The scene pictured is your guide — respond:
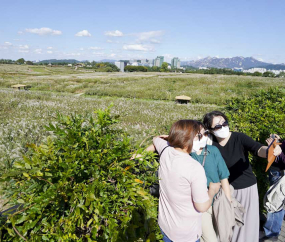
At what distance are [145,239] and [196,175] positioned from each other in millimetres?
807

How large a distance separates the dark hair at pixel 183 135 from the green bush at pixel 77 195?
328 mm

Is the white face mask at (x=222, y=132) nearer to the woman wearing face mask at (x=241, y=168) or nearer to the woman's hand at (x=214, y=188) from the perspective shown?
the woman wearing face mask at (x=241, y=168)

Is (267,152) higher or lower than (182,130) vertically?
lower

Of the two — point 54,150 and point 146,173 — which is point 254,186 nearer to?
point 146,173

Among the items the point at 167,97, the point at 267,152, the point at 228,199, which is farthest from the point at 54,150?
the point at 167,97

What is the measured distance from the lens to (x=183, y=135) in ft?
6.45

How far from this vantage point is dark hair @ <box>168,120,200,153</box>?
1965mm

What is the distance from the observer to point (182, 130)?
1979 mm

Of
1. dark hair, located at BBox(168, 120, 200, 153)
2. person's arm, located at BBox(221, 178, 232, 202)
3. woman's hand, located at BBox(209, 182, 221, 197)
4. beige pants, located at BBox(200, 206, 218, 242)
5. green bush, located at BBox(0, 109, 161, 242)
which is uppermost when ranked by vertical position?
dark hair, located at BBox(168, 120, 200, 153)

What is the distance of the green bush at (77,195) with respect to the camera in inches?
59.0

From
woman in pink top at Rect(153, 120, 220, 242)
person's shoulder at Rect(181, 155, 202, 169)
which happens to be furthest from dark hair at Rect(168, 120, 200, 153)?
person's shoulder at Rect(181, 155, 202, 169)

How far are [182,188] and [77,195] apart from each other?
90cm

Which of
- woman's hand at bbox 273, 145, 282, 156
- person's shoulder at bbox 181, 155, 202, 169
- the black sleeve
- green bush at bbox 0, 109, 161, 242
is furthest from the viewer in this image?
the black sleeve

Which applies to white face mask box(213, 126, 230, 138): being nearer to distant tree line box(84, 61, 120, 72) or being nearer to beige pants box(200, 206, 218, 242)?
beige pants box(200, 206, 218, 242)
